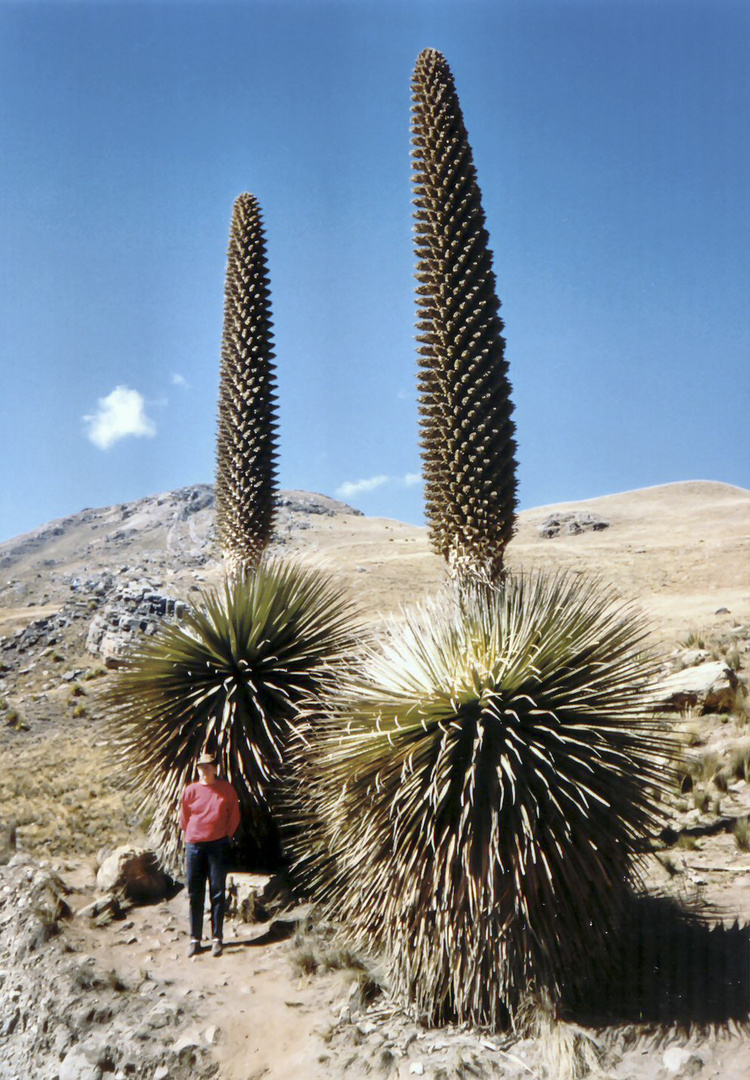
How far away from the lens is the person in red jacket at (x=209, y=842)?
7570mm

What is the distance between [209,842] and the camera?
7.59 metres

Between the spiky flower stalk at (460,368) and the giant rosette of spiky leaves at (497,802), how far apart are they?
108 centimetres

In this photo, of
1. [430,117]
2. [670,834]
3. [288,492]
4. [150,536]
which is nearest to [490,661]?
[670,834]

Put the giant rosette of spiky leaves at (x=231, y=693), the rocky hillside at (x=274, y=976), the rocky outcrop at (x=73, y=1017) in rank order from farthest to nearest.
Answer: the giant rosette of spiky leaves at (x=231, y=693), the rocky outcrop at (x=73, y=1017), the rocky hillside at (x=274, y=976)

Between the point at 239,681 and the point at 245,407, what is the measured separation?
141 inches

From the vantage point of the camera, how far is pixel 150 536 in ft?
413

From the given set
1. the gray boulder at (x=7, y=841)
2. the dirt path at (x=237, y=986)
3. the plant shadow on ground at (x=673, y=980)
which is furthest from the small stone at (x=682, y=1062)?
the gray boulder at (x=7, y=841)

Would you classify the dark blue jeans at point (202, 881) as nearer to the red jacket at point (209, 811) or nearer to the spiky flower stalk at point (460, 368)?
the red jacket at point (209, 811)

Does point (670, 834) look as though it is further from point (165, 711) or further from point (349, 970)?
point (165, 711)

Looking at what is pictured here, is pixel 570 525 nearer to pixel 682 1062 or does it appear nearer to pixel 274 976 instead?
pixel 274 976

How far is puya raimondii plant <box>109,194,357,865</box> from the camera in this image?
8.35 m

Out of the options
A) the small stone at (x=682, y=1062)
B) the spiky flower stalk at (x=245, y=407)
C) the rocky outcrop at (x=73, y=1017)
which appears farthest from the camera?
the spiky flower stalk at (x=245, y=407)

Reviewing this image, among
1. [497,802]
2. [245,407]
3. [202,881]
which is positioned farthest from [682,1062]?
[245,407]

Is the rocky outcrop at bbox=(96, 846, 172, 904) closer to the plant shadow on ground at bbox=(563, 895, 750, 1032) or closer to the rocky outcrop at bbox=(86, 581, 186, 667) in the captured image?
the plant shadow on ground at bbox=(563, 895, 750, 1032)
